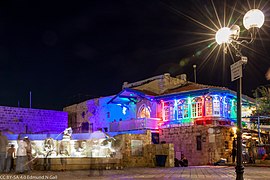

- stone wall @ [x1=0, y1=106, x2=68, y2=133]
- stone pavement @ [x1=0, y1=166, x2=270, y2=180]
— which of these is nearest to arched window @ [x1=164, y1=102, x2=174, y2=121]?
stone wall @ [x1=0, y1=106, x2=68, y2=133]

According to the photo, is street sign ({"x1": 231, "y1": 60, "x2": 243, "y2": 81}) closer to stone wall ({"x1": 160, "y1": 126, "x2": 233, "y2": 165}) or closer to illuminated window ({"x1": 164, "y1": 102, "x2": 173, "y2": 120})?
stone wall ({"x1": 160, "y1": 126, "x2": 233, "y2": 165})

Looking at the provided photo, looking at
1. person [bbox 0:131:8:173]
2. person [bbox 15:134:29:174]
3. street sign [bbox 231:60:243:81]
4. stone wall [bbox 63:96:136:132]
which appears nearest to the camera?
street sign [bbox 231:60:243:81]

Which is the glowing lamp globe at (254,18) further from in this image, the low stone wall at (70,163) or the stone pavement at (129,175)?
the low stone wall at (70,163)

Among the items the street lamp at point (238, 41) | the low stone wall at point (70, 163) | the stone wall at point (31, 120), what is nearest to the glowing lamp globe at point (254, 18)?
the street lamp at point (238, 41)

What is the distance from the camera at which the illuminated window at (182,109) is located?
30.2 m

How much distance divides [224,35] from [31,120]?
100 ft

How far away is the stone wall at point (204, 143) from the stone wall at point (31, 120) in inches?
588

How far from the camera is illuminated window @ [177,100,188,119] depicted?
30.2m

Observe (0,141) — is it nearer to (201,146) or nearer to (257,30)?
(257,30)

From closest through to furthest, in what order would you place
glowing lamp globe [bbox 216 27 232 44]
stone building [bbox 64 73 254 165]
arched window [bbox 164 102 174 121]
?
1. glowing lamp globe [bbox 216 27 232 44]
2. stone building [bbox 64 73 254 165]
3. arched window [bbox 164 102 174 121]

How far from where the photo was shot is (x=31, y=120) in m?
37.1

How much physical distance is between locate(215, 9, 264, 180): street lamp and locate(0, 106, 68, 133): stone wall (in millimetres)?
29285

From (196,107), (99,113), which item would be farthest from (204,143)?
(99,113)

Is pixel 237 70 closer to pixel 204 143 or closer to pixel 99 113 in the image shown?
pixel 204 143
